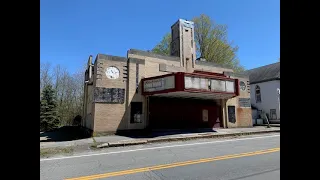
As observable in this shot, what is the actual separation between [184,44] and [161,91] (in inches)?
261

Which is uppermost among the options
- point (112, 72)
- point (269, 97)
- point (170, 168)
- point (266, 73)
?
point (266, 73)

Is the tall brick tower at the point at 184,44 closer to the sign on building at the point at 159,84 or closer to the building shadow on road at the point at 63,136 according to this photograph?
the sign on building at the point at 159,84

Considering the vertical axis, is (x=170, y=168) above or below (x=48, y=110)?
below

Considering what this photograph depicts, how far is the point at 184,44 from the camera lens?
22.7m

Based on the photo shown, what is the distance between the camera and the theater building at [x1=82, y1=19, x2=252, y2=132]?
707 inches

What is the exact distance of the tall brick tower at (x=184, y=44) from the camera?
22422 mm

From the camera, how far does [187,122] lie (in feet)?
70.8

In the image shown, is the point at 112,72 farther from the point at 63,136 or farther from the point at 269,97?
the point at 269,97

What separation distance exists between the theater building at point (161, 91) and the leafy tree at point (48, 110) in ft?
46.5

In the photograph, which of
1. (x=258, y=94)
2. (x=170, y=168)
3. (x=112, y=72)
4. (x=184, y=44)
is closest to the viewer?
(x=170, y=168)

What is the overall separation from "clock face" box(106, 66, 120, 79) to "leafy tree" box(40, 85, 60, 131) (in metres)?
18.0

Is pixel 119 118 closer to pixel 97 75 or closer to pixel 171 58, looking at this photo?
pixel 97 75

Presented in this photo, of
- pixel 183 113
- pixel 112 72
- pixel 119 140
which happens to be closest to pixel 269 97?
pixel 183 113
